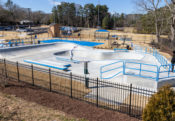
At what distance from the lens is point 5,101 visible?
304 inches

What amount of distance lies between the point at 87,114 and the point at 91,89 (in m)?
3.84

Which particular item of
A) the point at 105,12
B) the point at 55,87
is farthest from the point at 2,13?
the point at 55,87

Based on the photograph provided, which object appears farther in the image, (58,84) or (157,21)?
(157,21)

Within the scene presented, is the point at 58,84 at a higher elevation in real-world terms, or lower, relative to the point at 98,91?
higher

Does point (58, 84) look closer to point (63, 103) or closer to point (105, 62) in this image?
point (63, 103)

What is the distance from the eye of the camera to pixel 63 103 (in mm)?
8281

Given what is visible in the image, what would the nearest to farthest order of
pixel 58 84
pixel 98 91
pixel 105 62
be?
pixel 98 91 < pixel 58 84 < pixel 105 62

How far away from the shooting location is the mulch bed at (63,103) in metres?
7.07

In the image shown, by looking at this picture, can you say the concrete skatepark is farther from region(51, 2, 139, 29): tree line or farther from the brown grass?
region(51, 2, 139, 29): tree line

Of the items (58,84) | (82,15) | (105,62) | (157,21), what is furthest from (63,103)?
(82,15)

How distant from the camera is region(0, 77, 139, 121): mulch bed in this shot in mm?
7075

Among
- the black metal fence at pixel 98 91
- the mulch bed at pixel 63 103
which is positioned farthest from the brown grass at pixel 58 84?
the mulch bed at pixel 63 103

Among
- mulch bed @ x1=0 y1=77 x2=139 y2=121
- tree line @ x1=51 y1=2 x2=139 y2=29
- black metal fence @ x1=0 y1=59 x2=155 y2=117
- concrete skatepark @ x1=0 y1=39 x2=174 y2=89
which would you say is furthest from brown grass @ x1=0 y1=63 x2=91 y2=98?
→ tree line @ x1=51 y1=2 x2=139 y2=29

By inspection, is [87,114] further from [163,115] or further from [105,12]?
[105,12]
